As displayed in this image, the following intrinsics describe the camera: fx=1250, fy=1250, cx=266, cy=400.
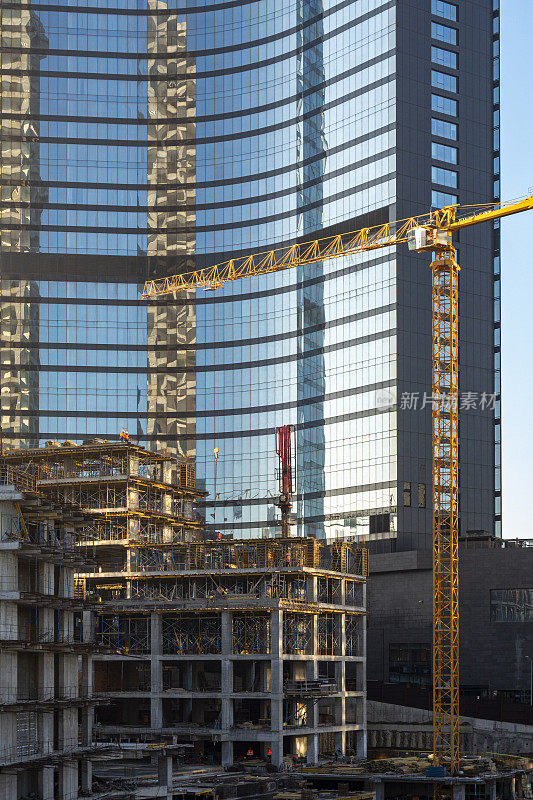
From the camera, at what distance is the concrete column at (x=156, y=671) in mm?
128375

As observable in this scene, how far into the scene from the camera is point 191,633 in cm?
13300

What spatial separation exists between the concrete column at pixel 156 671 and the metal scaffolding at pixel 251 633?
25.9 ft

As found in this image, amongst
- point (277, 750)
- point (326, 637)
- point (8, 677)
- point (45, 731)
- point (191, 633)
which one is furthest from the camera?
point (326, 637)

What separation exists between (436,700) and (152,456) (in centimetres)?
4379

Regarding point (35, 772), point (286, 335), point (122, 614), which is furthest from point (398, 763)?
point (286, 335)

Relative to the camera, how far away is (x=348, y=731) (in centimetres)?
13638

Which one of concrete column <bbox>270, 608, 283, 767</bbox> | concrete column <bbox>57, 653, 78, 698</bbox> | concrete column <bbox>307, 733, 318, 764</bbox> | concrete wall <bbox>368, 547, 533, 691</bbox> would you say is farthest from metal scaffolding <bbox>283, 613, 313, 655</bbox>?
concrete column <bbox>57, 653, 78, 698</bbox>

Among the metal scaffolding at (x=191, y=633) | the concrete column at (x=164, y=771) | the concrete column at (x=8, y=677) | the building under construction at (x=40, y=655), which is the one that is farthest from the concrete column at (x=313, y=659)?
the concrete column at (x=8, y=677)

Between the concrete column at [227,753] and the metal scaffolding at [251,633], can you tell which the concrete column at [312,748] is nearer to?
the concrete column at [227,753]

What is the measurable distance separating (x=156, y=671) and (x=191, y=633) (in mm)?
5743

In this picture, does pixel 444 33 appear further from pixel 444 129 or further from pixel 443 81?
pixel 444 129

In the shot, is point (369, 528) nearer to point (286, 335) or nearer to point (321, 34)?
point (286, 335)

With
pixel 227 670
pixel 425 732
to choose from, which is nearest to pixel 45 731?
pixel 227 670

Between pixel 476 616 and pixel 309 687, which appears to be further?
pixel 476 616
